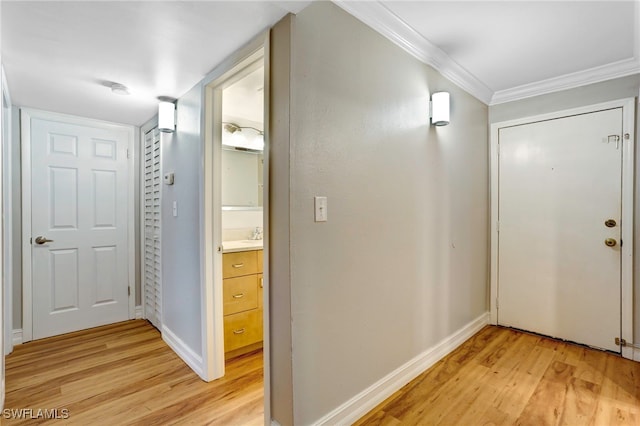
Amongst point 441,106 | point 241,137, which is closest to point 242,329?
point 241,137

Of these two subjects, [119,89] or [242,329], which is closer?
[119,89]

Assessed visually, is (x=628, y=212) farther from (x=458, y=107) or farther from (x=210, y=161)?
(x=210, y=161)

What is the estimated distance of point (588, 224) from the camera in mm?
2506

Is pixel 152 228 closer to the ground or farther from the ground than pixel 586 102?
closer to the ground

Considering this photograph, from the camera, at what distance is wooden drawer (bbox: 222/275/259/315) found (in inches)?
94.0

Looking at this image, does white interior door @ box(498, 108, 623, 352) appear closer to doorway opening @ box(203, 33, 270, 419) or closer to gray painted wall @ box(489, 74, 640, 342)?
gray painted wall @ box(489, 74, 640, 342)

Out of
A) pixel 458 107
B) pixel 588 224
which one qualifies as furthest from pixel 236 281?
pixel 588 224

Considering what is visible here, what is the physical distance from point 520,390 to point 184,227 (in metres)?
2.55

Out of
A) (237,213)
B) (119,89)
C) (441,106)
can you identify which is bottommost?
(237,213)

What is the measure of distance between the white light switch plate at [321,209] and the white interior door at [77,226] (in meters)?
2.69

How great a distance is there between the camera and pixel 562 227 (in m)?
2.63

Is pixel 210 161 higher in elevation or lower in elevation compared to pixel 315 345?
higher

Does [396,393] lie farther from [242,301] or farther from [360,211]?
[242,301]

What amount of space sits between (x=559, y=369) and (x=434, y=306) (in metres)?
0.97
